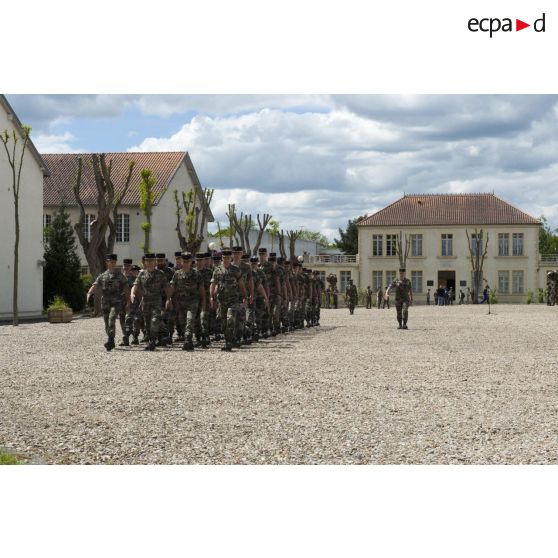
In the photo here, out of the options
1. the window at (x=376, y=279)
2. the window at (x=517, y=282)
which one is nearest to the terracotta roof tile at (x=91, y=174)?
the window at (x=376, y=279)

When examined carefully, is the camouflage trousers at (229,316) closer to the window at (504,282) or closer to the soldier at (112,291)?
the soldier at (112,291)

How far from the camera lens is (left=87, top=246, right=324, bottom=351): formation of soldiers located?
67.4 feet

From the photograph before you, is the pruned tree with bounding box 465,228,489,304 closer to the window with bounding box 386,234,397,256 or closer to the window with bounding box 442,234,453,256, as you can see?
the window with bounding box 442,234,453,256

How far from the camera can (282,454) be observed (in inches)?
339

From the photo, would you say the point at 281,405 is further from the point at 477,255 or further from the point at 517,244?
the point at 517,244

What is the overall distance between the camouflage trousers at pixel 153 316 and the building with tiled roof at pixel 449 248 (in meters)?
65.1

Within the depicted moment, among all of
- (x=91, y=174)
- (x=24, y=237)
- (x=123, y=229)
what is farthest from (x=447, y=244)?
(x=24, y=237)

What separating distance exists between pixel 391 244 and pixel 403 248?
1111 millimetres

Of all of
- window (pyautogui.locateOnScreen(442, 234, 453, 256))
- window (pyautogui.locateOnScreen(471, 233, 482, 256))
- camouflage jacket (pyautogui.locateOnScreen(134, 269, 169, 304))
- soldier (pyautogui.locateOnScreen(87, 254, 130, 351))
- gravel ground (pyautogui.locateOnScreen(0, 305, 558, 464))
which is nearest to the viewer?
gravel ground (pyautogui.locateOnScreen(0, 305, 558, 464))

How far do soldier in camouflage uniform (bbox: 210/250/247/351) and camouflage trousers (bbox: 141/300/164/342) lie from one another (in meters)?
1.18

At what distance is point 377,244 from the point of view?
88375mm

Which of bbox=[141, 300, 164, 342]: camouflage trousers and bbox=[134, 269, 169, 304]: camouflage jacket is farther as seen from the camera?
bbox=[134, 269, 169, 304]: camouflage jacket

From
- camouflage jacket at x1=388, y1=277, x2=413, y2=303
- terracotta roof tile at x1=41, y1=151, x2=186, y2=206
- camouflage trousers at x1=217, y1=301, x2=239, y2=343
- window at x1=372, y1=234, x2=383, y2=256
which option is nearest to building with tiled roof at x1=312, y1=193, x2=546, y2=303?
window at x1=372, y1=234, x2=383, y2=256

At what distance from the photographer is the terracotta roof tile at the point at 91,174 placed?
63.0 metres
